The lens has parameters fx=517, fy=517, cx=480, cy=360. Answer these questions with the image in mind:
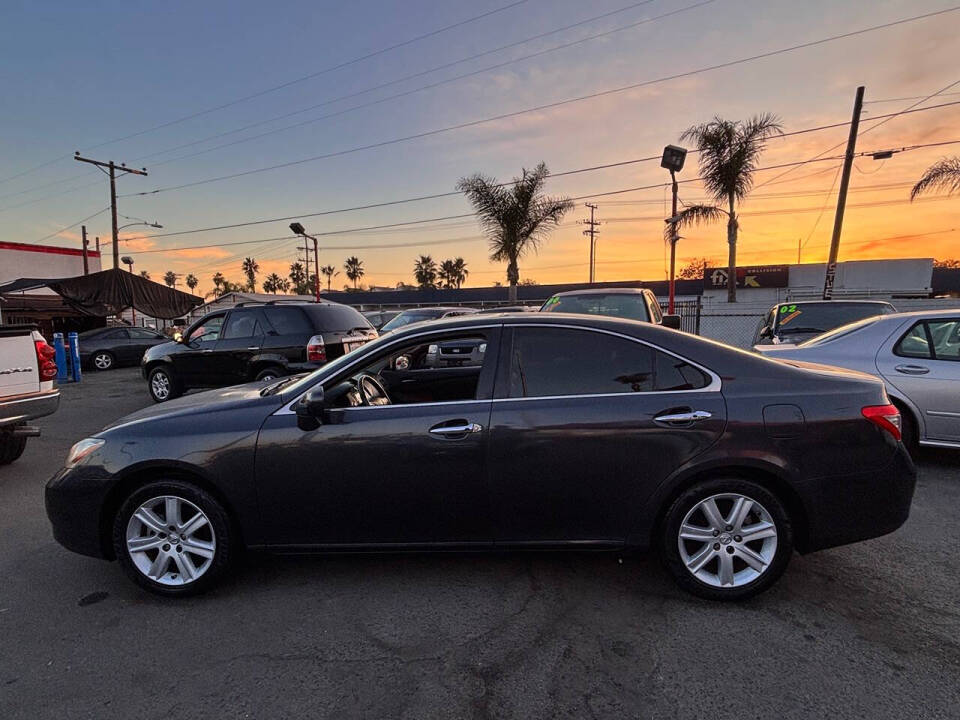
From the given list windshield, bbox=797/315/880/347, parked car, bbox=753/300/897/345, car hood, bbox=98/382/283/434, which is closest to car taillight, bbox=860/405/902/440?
windshield, bbox=797/315/880/347

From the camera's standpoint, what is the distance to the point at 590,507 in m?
2.92

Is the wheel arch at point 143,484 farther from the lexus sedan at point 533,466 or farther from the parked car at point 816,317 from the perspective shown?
the parked car at point 816,317

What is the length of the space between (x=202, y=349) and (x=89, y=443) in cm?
659

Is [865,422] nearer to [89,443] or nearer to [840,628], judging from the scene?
[840,628]

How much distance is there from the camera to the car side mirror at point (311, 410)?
2.93m

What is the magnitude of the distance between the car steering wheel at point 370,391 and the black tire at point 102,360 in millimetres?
17134

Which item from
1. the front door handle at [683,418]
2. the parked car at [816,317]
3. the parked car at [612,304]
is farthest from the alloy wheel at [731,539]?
the parked car at [816,317]

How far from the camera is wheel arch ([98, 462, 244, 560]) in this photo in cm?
303

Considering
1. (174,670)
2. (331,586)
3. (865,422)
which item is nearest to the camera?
(174,670)

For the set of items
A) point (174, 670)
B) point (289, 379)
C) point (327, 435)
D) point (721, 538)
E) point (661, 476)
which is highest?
point (289, 379)

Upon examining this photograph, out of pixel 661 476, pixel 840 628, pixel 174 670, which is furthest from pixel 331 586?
pixel 840 628

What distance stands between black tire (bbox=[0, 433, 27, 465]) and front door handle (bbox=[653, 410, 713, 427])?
683 cm

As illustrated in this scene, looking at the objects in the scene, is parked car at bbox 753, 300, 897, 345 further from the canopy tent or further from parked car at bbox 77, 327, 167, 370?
the canopy tent

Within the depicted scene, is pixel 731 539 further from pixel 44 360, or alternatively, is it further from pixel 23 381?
pixel 44 360
